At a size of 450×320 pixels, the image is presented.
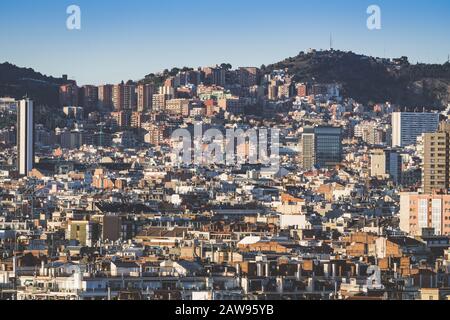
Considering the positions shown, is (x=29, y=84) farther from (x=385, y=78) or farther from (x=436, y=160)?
(x=436, y=160)

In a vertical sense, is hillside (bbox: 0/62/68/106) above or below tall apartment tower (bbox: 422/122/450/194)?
above

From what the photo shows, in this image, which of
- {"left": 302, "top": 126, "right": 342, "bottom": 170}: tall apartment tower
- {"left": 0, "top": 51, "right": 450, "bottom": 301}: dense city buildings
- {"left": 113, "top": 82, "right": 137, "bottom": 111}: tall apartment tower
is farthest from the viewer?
{"left": 113, "top": 82, "right": 137, "bottom": 111}: tall apartment tower

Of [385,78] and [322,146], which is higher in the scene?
[385,78]

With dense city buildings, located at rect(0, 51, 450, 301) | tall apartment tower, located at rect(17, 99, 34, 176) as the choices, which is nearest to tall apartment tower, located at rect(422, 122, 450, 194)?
dense city buildings, located at rect(0, 51, 450, 301)
